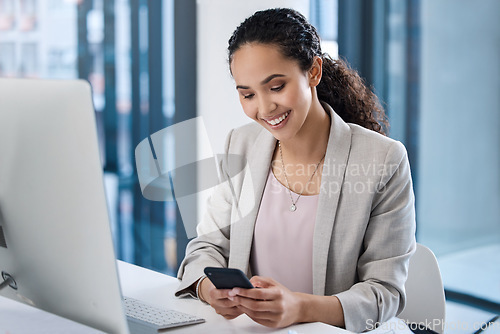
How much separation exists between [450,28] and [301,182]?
77.3 inches

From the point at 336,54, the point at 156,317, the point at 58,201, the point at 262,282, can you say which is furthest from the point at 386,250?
the point at 336,54

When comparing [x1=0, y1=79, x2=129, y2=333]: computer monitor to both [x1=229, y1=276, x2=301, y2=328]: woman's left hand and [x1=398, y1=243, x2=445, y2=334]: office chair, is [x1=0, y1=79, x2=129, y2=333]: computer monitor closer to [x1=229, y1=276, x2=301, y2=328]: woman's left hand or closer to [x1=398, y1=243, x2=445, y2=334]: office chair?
[x1=229, y1=276, x2=301, y2=328]: woman's left hand

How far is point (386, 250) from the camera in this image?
1488 millimetres

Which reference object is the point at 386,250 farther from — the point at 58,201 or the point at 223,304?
the point at 58,201

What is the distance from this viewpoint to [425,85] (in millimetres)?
3277

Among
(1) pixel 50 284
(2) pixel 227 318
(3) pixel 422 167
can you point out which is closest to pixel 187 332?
(2) pixel 227 318

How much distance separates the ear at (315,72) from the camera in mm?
1625

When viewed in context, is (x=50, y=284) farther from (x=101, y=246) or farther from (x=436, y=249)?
(x=436, y=249)

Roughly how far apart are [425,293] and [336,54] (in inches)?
82.3

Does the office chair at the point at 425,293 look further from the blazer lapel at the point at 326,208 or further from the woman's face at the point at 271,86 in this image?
Result: the woman's face at the point at 271,86

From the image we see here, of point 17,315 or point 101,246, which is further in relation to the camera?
point 17,315

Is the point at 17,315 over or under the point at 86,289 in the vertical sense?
under

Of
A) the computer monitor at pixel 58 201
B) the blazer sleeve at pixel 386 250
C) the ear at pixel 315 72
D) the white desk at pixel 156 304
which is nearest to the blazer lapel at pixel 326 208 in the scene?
the blazer sleeve at pixel 386 250

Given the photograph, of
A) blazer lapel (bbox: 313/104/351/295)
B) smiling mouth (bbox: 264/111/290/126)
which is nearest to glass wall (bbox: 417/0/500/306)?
blazer lapel (bbox: 313/104/351/295)
